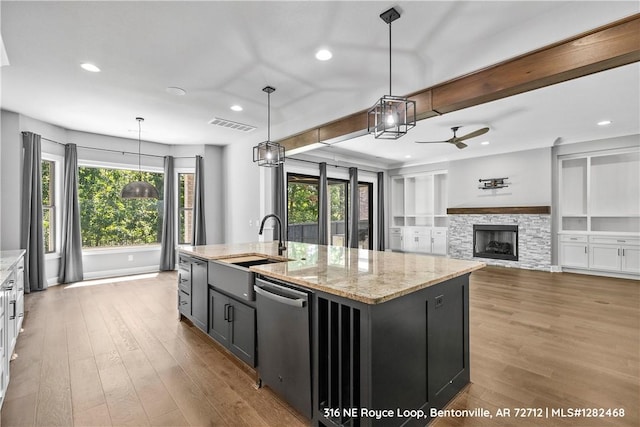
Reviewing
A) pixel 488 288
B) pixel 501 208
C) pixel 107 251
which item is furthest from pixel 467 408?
pixel 107 251

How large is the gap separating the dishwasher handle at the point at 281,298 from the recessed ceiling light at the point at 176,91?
2.75m

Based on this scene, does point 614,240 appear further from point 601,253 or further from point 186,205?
point 186,205

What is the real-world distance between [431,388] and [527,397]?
0.81 meters

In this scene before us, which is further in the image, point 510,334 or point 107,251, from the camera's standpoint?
point 107,251

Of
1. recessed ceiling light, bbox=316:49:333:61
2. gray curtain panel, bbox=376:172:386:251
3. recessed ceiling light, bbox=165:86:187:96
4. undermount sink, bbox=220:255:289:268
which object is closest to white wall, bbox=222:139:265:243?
recessed ceiling light, bbox=165:86:187:96

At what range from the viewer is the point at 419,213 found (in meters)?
9.16

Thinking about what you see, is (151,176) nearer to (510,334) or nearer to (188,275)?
(188,275)

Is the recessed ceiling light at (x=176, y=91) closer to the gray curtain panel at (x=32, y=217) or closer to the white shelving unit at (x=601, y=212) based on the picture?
the gray curtain panel at (x=32, y=217)

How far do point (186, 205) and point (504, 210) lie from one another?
23.5ft

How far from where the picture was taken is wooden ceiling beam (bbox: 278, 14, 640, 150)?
2.15 meters

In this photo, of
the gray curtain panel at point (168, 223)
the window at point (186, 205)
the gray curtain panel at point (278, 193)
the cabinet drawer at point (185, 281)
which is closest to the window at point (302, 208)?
the gray curtain panel at point (278, 193)

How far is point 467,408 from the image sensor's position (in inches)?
79.8

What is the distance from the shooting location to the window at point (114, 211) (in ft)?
19.5

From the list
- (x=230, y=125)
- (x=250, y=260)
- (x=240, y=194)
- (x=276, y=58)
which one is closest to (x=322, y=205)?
(x=240, y=194)
